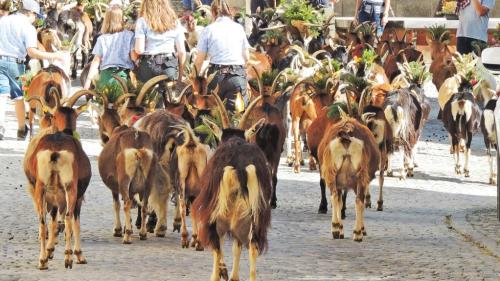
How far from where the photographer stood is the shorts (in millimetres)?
22516

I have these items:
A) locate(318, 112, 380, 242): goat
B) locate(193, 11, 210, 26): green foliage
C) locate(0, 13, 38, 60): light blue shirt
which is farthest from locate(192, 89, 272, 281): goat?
locate(193, 11, 210, 26): green foliage

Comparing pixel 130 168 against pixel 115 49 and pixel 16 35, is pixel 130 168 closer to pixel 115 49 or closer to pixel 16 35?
pixel 115 49

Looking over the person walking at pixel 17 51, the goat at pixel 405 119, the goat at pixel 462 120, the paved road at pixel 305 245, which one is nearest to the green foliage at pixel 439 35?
the goat at pixel 462 120

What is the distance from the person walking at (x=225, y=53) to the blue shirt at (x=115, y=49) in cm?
83

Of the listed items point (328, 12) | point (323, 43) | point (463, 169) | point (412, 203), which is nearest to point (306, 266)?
point (412, 203)

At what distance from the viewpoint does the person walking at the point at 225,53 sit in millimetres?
18734

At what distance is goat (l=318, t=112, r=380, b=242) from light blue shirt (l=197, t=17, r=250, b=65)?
13.2 feet

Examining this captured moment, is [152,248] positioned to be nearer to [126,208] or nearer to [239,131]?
[126,208]

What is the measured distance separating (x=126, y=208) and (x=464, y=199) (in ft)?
17.0

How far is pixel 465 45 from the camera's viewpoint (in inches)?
998

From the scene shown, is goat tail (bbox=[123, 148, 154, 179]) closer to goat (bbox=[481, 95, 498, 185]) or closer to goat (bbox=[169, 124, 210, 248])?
goat (bbox=[169, 124, 210, 248])

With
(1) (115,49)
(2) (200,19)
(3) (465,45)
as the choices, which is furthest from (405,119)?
(2) (200,19)

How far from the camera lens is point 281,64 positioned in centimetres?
2425

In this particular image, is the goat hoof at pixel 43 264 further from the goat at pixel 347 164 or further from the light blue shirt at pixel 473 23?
the light blue shirt at pixel 473 23
